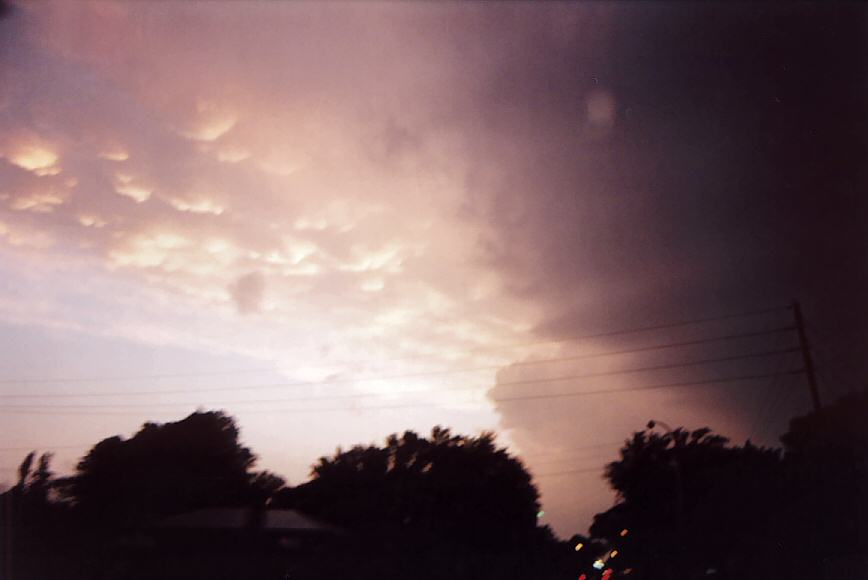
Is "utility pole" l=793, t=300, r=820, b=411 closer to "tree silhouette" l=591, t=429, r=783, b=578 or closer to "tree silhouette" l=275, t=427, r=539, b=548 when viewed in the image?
"tree silhouette" l=591, t=429, r=783, b=578

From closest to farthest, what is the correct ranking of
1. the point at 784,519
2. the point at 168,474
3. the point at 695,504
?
the point at 784,519, the point at 695,504, the point at 168,474

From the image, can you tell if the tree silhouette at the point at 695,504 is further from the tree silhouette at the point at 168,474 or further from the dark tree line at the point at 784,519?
the tree silhouette at the point at 168,474

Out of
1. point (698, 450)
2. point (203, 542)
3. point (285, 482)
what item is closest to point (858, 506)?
point (203, 542)

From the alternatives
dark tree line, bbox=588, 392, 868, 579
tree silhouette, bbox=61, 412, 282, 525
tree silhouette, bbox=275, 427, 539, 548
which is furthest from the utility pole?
tree silhouette, bbox=61, 412, 282, 525

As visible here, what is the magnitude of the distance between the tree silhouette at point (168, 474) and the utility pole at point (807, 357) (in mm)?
35924

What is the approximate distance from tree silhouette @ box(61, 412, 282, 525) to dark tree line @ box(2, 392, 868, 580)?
13 centimetres

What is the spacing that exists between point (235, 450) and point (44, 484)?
1994 centimetres

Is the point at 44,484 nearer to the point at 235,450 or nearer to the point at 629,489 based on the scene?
the point at 235,450

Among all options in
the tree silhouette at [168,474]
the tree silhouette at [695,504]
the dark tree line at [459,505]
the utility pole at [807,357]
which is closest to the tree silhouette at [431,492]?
the dark tree line at [459,505]

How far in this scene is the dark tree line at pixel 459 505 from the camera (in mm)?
23828

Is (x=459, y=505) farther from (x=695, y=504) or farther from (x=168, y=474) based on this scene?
(x=168, y=474)

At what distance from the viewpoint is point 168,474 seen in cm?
5050

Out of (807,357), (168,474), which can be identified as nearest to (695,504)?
(807,357)

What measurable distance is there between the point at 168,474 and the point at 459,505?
864 inches
